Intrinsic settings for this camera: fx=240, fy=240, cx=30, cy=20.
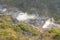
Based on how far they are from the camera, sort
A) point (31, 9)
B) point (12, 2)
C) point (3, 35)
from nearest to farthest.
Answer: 1. point (3, 35)
2. point (31, 9)
3. point (12, 2)

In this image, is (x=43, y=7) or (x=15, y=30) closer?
(x=15, y=30)

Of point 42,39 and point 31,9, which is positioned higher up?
point 31,9

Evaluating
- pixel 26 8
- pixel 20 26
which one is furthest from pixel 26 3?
pixel 20 26

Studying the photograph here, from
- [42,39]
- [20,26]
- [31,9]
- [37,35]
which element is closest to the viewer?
[42,39]

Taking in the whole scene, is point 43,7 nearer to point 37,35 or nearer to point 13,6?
point 13,6

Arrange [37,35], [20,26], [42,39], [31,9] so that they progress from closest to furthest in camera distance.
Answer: [42,39] < [37,35] < [20,26] < [31,9]

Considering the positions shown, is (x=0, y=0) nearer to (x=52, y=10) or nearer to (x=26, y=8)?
(x=26, y=8)

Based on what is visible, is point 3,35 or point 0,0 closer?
point 3,35

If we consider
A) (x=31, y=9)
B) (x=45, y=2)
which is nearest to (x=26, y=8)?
(x=31, y=9)

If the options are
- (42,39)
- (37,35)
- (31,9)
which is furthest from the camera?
(31,9)

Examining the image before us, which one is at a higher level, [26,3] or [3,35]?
[26,3]
